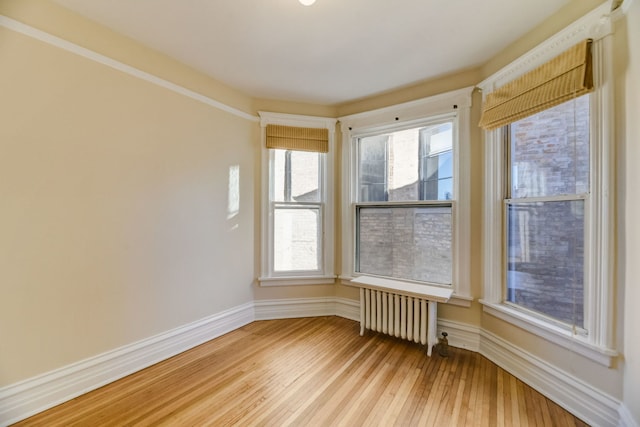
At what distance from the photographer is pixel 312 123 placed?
3258 millimetres

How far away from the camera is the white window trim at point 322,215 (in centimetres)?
314

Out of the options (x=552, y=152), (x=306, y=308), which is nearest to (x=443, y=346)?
(x=306, y=308)

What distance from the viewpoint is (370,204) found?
314 cm

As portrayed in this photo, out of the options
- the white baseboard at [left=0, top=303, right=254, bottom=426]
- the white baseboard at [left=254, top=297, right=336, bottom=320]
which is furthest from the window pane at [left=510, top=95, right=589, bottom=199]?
the white baseboard at [left=0, top=303, right=254, bottom=426]

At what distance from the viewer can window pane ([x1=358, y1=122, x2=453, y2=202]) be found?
269 centimetres

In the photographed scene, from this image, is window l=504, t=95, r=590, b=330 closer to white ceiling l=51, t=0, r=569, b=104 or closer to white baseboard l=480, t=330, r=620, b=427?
white baseboard l=480, t=330, r=620, b=427

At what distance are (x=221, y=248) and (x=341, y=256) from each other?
1420 mm

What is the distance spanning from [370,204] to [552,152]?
5.51 feet

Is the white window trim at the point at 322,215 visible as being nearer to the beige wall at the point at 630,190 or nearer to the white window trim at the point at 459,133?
the white window trim at the point at 459,133

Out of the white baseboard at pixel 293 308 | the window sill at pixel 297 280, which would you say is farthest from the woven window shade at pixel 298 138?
the white baseboard at pixel 293 308

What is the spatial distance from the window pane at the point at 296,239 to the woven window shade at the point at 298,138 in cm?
75

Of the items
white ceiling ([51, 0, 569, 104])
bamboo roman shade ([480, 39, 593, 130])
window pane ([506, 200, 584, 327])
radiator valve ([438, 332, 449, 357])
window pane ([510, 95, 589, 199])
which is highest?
white ceiling ([51, 0, 569, 104])

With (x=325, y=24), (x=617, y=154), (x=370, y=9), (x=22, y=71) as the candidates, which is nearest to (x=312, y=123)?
(x=325, y=24)

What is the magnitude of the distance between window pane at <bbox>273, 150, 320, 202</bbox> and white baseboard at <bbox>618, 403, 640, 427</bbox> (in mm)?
2806
